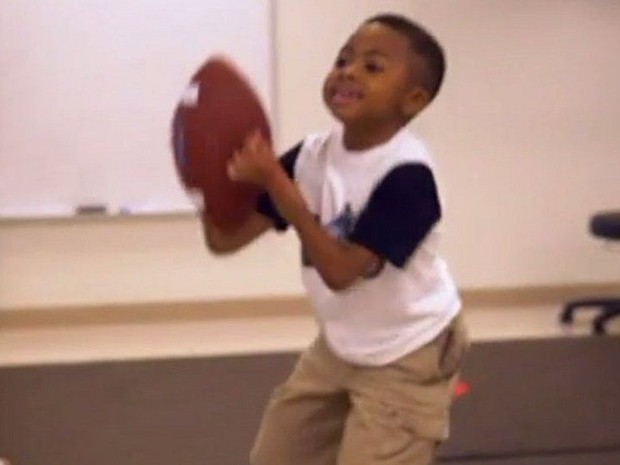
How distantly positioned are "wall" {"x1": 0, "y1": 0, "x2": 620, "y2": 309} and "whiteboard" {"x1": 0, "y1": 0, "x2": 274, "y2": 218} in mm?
95

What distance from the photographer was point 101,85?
3.88 metres

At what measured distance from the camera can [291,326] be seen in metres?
4.02

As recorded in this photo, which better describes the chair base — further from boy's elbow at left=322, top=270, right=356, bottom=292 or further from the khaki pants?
boy's elbow at left=322, top=270, right=356, bottom=292

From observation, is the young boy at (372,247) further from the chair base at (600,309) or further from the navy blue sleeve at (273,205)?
the chair base at (600,309)

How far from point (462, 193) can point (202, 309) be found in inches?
36.6

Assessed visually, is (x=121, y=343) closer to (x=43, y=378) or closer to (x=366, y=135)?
(x=43, y=378)

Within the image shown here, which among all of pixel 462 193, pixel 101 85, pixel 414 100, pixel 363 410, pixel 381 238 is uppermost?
pixel 414 100

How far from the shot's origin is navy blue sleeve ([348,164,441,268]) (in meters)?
1.80

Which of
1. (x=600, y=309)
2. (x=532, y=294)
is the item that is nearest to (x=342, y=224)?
(x=600, y=309)

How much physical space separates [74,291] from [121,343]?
0.33m

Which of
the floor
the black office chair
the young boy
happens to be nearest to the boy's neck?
the young boy

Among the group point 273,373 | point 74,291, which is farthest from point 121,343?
point 273,373

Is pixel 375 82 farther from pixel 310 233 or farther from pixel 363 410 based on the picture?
pixel 363 410

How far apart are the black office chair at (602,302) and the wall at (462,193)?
0.25 meters
